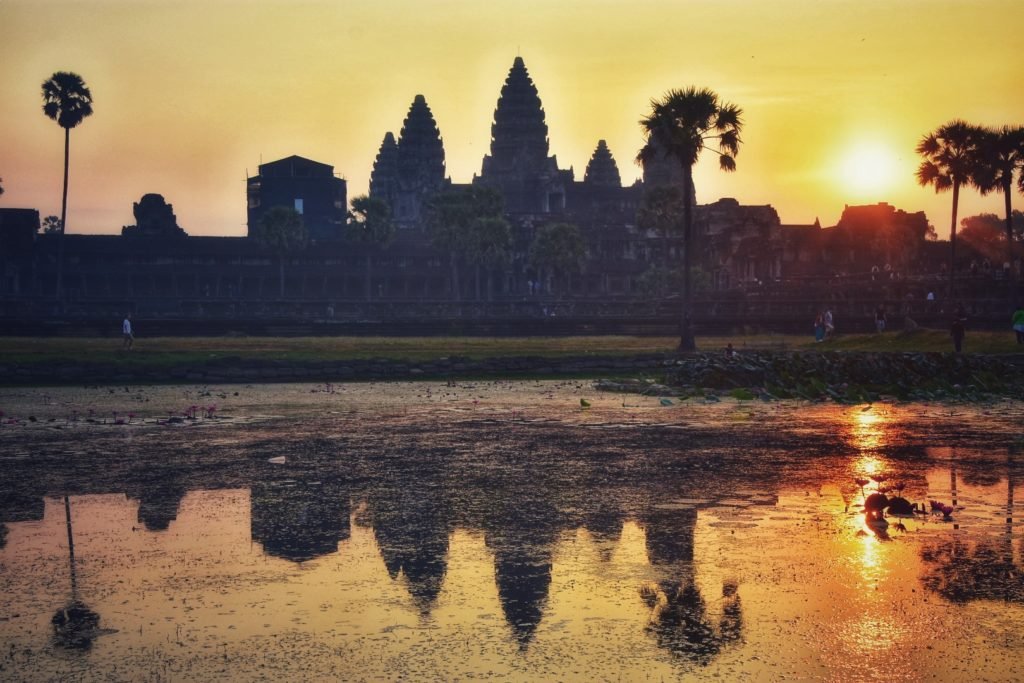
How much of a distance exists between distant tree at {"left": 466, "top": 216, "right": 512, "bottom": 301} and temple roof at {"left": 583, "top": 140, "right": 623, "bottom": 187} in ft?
177

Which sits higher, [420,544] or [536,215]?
[536,215]

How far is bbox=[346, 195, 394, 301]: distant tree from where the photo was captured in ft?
353

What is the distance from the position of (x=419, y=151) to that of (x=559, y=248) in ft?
160

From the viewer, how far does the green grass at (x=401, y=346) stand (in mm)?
41031

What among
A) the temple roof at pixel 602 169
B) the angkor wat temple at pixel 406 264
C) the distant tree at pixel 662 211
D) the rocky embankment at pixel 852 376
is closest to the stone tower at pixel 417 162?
the temple roof at pixel 602 169

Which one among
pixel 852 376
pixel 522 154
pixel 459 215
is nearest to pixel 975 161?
pixel 852 376

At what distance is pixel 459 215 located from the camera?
104m

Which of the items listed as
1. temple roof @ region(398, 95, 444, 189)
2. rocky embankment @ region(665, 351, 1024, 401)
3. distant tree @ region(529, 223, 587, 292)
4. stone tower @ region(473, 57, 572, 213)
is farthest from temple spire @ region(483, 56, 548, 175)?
rocky embankment @ region(665, 351, 1024, 401)

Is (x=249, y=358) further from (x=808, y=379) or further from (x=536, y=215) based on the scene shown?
(x=536, y=215)

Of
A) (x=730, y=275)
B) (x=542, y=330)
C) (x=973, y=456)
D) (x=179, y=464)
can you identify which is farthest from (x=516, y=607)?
(x=730, y=275)

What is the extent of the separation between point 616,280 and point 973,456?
9610cm

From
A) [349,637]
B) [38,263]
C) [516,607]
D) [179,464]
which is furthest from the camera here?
[38,263]

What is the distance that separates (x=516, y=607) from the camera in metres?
10.5

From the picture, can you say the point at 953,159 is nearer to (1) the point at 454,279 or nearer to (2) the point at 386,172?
(1) the point at 454,279
